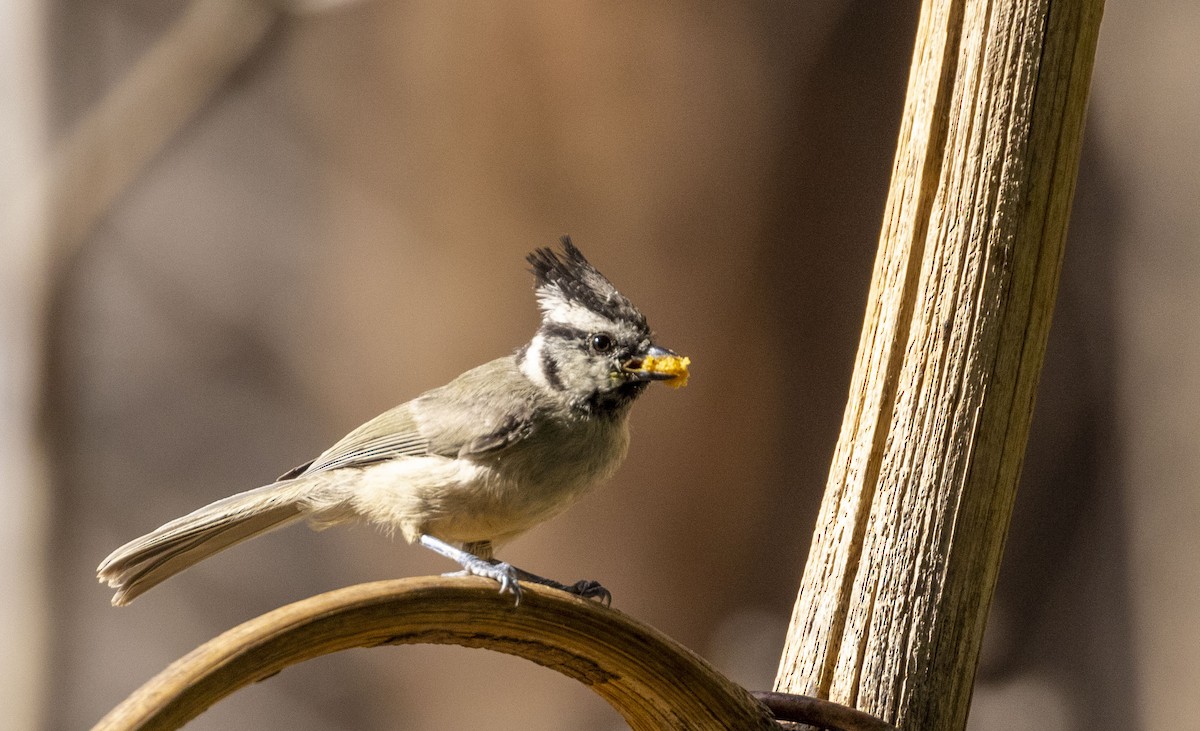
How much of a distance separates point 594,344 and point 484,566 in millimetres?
608

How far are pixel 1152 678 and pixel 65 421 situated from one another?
393cm

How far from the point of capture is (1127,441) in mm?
3775

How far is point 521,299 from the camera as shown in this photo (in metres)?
3.88

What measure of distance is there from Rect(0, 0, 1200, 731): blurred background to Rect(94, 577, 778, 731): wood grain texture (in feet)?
7.14

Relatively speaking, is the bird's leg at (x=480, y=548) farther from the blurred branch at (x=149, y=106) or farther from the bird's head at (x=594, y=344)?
the blurred branch at (x=149, y=106)

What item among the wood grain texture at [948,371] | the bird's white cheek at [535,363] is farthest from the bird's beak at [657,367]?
the wood grain texture at [948,371]

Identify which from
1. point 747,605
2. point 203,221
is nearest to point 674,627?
point 747,605

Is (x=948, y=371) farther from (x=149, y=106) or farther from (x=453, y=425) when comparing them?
(x=149, y=106)

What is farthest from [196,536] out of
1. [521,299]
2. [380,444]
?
[521,299]

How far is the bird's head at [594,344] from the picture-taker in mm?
2316

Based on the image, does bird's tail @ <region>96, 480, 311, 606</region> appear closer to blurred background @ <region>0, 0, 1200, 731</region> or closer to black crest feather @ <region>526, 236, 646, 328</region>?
black crest feather @ <region>526, 236, 646, 328</region>

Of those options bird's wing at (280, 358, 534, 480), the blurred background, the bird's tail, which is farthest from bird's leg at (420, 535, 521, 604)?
the blurred background

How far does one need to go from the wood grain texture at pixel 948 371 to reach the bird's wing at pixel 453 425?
66 centimetres

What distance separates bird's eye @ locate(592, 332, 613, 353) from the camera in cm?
234
